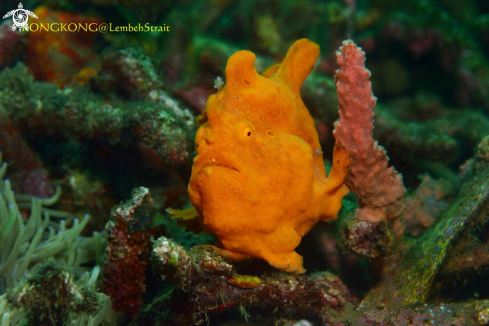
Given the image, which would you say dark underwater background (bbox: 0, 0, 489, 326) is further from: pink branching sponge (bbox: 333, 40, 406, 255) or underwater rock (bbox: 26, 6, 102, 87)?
pink branching sponge (bbox: 333, 40, 406, 255)

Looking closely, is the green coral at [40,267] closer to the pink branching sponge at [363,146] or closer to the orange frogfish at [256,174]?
the orange frogfish at [256,174]

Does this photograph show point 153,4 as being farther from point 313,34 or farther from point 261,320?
point 261,320

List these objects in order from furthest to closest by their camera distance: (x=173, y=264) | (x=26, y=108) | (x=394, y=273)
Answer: (x=26, y=108)
(x=394, y=273)
(x=173, y=264)

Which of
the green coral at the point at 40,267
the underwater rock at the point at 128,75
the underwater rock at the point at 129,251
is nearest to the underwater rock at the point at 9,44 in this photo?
the underwater rock at the point at 128,75

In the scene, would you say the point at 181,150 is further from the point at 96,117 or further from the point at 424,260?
the point at 424,260

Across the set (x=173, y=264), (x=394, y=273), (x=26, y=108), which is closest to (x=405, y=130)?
(x=394, y=273)
